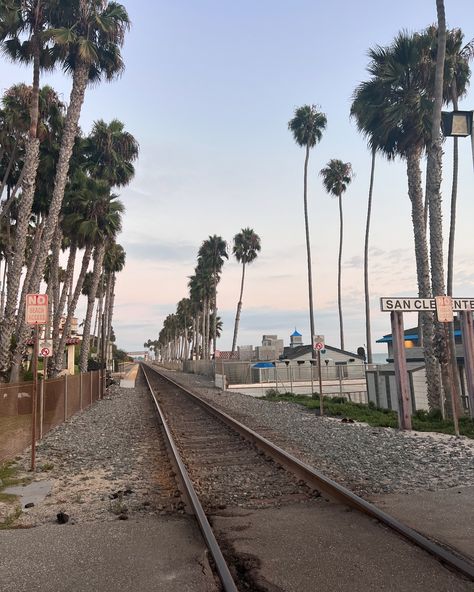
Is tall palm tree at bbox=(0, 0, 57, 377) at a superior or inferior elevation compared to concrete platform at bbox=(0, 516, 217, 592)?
superior

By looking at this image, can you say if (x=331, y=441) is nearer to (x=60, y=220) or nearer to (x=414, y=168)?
(x=414, y=168)

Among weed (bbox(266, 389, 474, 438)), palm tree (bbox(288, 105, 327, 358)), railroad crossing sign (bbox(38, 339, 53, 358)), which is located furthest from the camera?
palm tree (bbox(288, 105, 327, 358))

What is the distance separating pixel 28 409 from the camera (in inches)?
482

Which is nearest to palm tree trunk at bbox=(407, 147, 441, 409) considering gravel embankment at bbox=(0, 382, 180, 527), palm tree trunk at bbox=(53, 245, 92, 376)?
gravel embankment at bbox=(0, 382, 180, 527)

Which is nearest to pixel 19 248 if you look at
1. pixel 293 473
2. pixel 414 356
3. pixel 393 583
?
pixel 293 473

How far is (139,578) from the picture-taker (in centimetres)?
420

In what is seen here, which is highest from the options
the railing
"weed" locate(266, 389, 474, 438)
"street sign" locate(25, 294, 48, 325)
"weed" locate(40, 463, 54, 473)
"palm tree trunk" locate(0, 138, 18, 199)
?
"palm tree trunk" locate(0, 138, 18, 199)

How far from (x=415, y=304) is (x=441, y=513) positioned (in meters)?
8.48

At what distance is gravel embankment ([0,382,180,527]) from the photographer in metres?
6.50

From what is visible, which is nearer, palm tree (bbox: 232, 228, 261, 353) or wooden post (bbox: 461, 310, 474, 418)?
wooden post (bbox: 461, 310, 474, 418)

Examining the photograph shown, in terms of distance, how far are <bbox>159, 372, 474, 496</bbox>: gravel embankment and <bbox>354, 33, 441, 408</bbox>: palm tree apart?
7311 millimetres

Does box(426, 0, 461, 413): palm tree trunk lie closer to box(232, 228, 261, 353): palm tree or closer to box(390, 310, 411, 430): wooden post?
box(390, 310, 411, 430): wooden post

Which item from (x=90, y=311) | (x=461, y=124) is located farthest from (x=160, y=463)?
(x=90, y=311)

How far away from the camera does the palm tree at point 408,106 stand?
19172 millimetres
